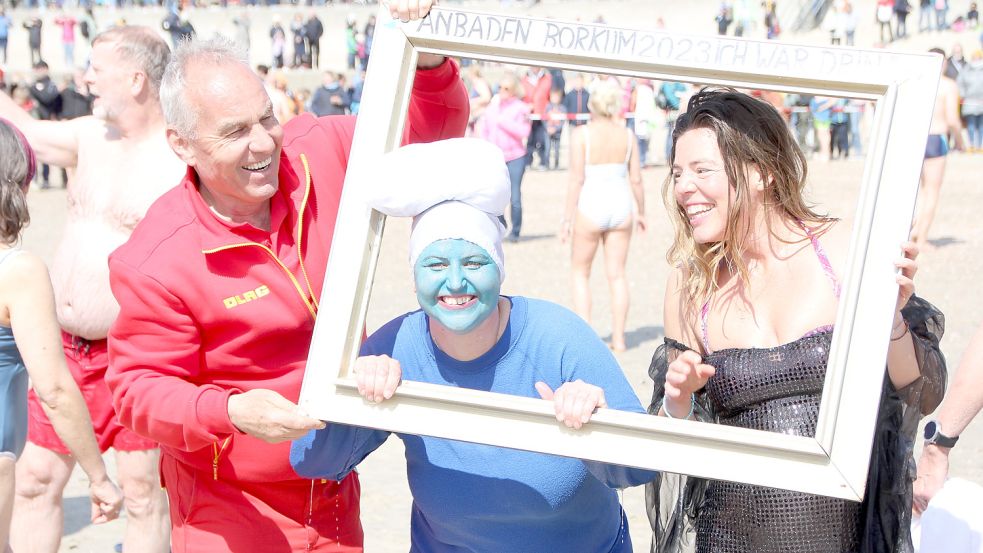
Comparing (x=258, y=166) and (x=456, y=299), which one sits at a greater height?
(x=258, y=166)

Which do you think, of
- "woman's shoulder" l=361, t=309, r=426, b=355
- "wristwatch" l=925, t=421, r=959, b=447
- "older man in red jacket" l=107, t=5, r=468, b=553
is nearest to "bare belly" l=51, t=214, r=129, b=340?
"older man in red jacket" l=107, t=5, r=468, b=553

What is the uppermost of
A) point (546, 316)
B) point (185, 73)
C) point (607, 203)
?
point (607, 203)

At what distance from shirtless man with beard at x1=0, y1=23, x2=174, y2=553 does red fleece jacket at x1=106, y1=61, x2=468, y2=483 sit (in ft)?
4.25

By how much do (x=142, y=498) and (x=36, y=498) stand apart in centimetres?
41

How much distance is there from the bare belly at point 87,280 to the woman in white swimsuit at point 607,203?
424 centimetres

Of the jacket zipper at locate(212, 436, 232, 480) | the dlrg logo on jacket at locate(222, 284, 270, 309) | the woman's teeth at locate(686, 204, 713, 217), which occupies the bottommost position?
the jacket zipper at locate(212, 436, 232, 480)

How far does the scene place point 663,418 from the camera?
2102mm

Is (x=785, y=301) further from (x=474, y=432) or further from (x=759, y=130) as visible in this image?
(x=474, y=432)

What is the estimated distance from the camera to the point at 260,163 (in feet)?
8.76

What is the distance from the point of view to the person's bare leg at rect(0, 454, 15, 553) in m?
3.14

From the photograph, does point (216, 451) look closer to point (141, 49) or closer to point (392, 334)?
point (392, 334)

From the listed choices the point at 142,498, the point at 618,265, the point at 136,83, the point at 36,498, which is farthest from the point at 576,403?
the point at 618,265

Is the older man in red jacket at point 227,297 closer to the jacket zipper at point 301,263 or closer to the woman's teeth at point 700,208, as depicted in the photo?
the jacket zipper at point 301,263

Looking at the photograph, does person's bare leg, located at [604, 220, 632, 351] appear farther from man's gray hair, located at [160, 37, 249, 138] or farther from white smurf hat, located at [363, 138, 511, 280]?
white smurf hat, located at [363, 138, 511, 280]
